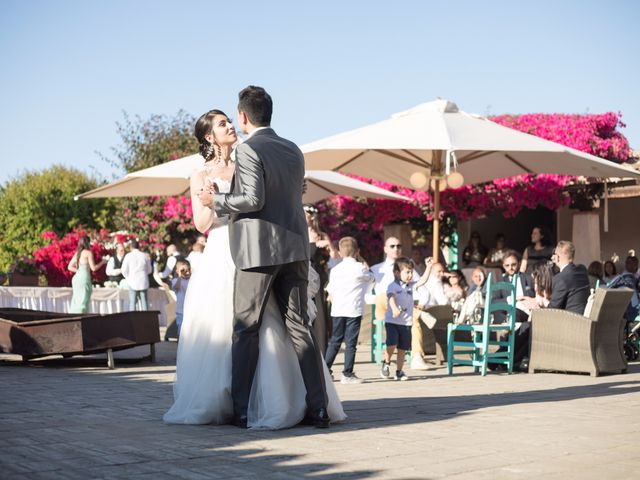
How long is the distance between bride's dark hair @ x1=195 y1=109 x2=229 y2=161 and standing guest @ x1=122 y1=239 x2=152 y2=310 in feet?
35.7

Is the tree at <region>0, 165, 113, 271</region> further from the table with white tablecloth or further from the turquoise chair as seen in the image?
the turquoise chair

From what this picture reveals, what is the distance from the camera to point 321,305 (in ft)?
34.5

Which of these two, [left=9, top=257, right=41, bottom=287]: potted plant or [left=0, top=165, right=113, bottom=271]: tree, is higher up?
[left=0, top=165, right=113, bottom=271]: tree

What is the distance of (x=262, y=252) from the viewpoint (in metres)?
5.75

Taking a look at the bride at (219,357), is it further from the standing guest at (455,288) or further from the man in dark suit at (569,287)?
the standing guest at (455,288)

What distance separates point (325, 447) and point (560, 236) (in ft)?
57.1

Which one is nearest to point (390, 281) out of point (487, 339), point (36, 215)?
point (487, 339)

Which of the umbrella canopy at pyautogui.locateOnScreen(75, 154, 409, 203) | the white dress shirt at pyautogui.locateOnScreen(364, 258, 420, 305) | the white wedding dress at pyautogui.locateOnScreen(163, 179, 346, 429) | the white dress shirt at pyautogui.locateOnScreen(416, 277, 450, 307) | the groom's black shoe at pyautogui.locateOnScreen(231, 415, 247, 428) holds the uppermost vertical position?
the umbrella canopy at pyautogui.locateOnScreen(75, 154, 409, 203)

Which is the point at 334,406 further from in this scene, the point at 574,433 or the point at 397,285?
the point at 397,285

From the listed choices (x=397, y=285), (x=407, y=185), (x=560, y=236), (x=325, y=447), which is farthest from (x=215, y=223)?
(x=560, y=236)

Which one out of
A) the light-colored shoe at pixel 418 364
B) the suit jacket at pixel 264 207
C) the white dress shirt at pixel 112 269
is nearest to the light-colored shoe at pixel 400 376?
the light-colored shoe at pixel 418 364

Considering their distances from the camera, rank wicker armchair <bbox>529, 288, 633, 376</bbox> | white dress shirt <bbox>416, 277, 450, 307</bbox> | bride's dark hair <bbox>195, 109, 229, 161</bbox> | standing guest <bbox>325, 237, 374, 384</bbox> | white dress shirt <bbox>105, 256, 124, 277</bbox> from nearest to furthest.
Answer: bride's dark hair <bbox>195, 109, 229, 161</bbox> < standing guest <bbox>325, 237, 374, 384</bbox> < wicker armchair <bbox>529, 288, 633, 376</bbox> < white dress shirt <bbox>416, 277, 450, 307</bbox> < white dress shirt <bbox>105, 256, 124, 277</bbox>

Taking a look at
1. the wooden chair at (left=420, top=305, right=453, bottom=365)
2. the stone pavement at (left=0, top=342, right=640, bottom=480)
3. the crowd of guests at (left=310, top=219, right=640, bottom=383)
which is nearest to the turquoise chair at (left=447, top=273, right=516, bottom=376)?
the crowd of guests at (left=310, top=219, right=640, bottom=383)

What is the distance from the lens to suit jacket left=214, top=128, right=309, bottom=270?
5.74 m
